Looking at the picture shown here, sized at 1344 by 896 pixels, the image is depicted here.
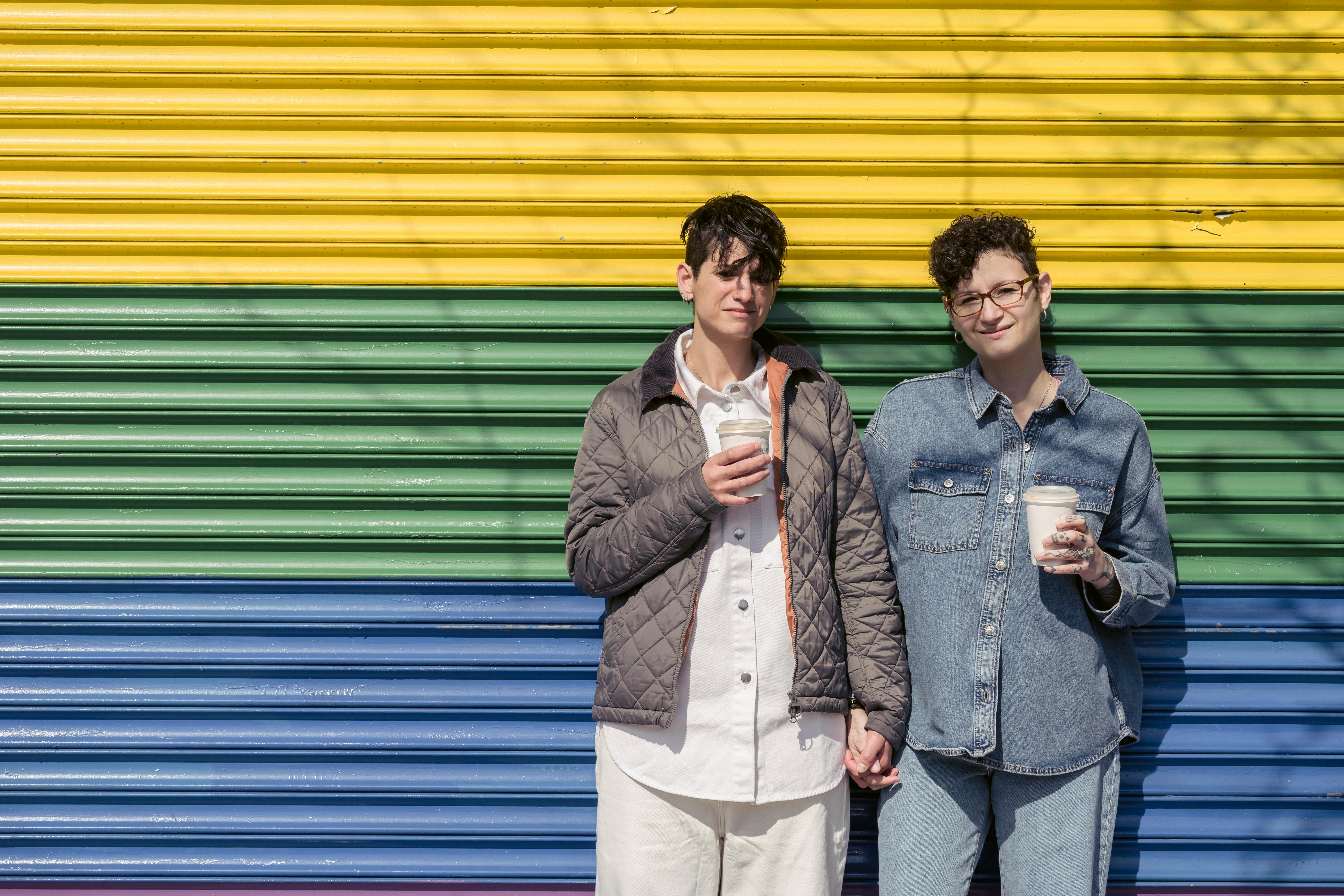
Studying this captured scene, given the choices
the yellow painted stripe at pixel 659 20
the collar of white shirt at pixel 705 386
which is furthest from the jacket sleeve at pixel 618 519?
the yellow painted stripe at pixel 659 20

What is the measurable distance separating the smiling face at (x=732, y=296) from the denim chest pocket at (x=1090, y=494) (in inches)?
36.5

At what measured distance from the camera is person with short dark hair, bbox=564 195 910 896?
2348 mm

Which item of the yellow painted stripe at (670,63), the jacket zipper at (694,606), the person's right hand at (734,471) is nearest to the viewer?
the person's right hand at (734,471)

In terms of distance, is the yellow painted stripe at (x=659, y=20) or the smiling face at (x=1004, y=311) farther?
the yellow painted stripe at (x=659, y=20)

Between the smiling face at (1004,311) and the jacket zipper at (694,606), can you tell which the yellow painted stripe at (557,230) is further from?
the jacket zipper at (694,606)

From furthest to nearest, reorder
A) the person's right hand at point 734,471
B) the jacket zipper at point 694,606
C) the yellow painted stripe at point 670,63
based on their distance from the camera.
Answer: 1. the yellow painted stripe at point 670,63
2. the jacket zipper at point 694,606
3. the person's right hand at point 734,471

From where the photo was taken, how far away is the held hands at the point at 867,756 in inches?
95.7

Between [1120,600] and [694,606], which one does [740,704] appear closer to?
[694,606]

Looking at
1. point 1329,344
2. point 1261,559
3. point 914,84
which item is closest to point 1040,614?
point 1261,559

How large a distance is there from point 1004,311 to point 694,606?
120cm

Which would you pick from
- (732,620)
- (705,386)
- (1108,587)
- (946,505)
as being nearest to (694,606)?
(732,620)

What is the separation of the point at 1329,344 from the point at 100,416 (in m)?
4.29

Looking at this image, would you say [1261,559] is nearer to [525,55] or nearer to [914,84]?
[914,84]

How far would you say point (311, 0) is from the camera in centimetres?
300
